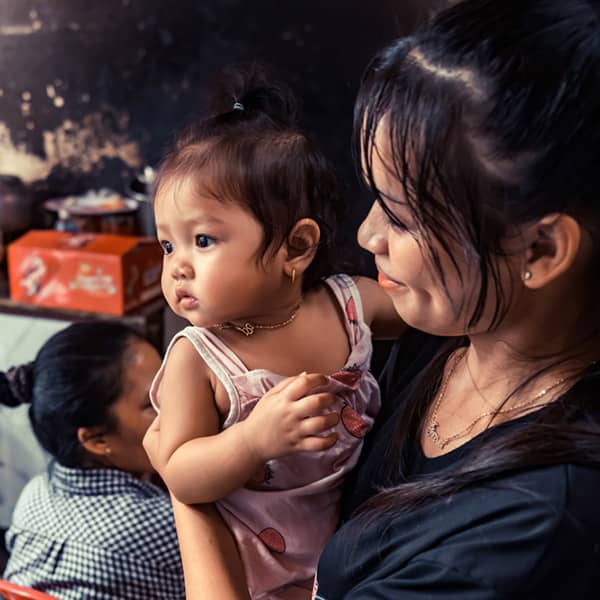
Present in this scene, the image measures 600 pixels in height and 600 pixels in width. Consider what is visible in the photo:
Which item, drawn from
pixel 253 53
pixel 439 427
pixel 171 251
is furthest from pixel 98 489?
pixel 253 53

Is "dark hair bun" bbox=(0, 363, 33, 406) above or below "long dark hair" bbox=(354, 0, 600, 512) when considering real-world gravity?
below

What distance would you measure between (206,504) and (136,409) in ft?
3.06

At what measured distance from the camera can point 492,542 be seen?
2.35 feet

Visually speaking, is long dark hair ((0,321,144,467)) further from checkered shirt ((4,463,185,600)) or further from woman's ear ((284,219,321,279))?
woman's ear ((284,219,321,279))

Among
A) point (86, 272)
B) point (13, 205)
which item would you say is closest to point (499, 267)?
point (86, 272)

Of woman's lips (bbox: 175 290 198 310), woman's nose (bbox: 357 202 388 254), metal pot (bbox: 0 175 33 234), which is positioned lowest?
metal pot (bbox: 0 175 33 234)

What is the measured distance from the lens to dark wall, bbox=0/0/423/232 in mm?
2521

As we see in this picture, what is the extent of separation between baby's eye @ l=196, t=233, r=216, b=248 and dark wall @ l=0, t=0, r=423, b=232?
1527mm

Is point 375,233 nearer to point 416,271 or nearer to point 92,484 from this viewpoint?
point 416,271

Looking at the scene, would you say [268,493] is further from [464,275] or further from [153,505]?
[153,505]

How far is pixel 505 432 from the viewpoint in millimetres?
791

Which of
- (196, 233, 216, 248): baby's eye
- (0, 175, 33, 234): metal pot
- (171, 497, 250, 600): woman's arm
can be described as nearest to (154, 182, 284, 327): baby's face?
(196, 233, 216, 248): baby's eye

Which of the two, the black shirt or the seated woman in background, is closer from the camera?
the black shirt

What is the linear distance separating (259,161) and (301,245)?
0.45ft
